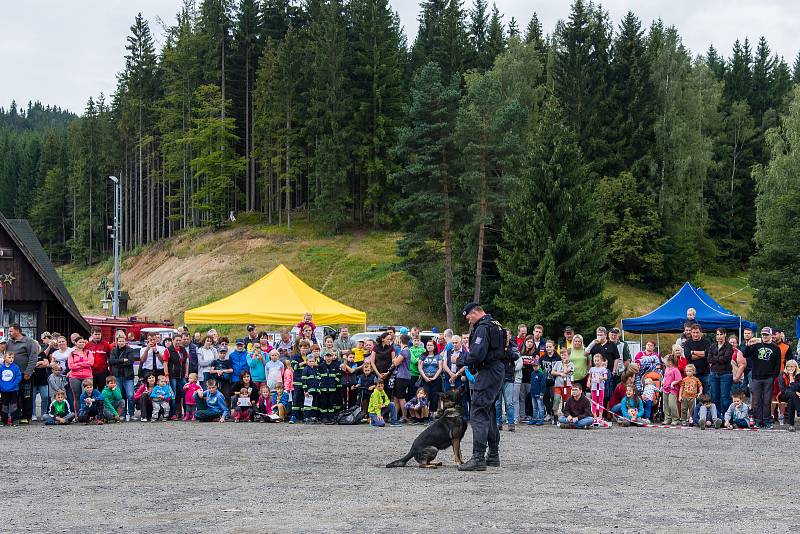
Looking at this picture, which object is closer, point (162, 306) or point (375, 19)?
point (162, 306)

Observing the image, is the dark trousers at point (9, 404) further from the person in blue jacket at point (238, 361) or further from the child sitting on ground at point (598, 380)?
the child sitting on ground at point (598, 380)

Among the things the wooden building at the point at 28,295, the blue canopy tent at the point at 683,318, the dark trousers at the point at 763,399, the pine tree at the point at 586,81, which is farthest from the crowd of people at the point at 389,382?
the pine tree at the point at 586,81

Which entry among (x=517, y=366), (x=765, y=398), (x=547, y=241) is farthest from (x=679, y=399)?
(x=547, y=241)

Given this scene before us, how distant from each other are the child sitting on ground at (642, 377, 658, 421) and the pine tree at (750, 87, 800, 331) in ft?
61.6

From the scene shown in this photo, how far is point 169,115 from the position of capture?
7006 cm

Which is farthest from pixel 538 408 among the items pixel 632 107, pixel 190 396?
pixel 632 107

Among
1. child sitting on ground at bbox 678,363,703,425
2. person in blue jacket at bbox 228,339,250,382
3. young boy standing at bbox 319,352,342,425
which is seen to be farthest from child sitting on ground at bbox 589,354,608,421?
person in blue jacket at bbox 228,339,250,382

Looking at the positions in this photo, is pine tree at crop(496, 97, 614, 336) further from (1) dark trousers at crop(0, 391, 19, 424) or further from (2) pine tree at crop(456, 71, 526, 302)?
(1) dark trousers at crop(0, 391, 19, 424)

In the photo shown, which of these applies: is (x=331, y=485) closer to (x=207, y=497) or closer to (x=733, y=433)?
(x=207, y=497)

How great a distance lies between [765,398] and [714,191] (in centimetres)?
5070

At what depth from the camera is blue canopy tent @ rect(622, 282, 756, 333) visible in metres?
25.6

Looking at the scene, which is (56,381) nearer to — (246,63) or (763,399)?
(763,399)

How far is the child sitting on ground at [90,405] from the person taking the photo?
1702cm

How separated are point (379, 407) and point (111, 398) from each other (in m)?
5.04
